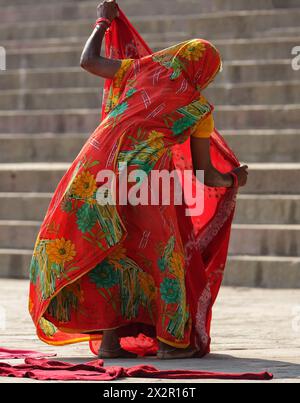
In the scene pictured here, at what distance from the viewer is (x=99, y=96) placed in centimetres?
1109

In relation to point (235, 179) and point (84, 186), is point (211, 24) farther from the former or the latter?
point (84, 186)

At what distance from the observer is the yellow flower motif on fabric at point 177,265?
5.57 meters

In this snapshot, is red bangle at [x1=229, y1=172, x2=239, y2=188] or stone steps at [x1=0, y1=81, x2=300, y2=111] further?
stone steps at [x1=0, y1=81, x2=300, y2=111]

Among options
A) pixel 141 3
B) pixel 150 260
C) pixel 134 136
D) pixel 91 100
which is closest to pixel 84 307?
pixel 150 260

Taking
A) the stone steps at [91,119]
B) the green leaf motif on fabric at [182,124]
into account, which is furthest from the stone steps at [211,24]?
the green leaf motif on fabric at [182,124]

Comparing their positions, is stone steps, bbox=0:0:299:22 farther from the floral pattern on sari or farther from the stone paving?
the floral pattern on sari

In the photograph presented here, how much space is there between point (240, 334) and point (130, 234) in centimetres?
120

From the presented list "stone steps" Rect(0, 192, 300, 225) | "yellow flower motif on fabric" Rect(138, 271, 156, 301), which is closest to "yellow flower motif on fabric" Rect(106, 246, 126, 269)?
"yellow flower motif on fabric" Rect(138, 271, 156, 301)

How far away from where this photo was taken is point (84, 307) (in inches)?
219

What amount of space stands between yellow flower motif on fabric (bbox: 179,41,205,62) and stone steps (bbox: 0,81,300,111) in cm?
494

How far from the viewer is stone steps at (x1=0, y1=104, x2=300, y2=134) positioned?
10.2m

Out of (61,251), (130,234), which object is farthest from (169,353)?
(61,251)
